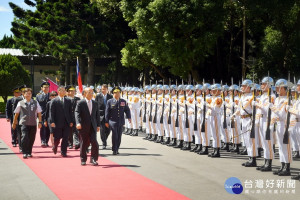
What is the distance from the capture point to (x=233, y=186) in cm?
870

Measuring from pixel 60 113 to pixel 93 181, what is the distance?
4.82m

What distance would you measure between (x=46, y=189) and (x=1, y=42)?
276ft

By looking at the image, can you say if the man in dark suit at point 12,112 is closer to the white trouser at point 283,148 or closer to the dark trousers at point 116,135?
the dark trousers at point 116,135

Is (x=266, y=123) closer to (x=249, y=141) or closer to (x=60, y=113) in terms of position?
(x=249, y=141)

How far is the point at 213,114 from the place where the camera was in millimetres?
13508

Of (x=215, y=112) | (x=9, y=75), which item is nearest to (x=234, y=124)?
(x=215, y=112)

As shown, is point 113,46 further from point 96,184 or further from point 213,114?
point 96,184

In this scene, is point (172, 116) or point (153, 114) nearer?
point (172, 116)

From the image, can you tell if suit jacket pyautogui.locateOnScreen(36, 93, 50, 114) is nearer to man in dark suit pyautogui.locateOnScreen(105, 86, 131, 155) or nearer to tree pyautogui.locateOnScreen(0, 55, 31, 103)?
man in dark suit pyautogui.locateOnScreen(105, 86, 131, 155)

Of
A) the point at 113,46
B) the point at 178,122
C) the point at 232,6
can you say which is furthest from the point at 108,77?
the point at 178,122

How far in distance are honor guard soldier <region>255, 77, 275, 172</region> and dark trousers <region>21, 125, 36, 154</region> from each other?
20.2ft

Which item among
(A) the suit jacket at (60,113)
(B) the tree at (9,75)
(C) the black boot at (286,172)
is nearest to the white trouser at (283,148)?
(C) the black boot at (286,172)

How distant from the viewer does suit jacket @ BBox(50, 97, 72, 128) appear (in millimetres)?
13711

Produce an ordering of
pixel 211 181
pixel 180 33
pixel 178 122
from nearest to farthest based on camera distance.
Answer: pixel 211 181, pixel 178 122, pixel 180 33
